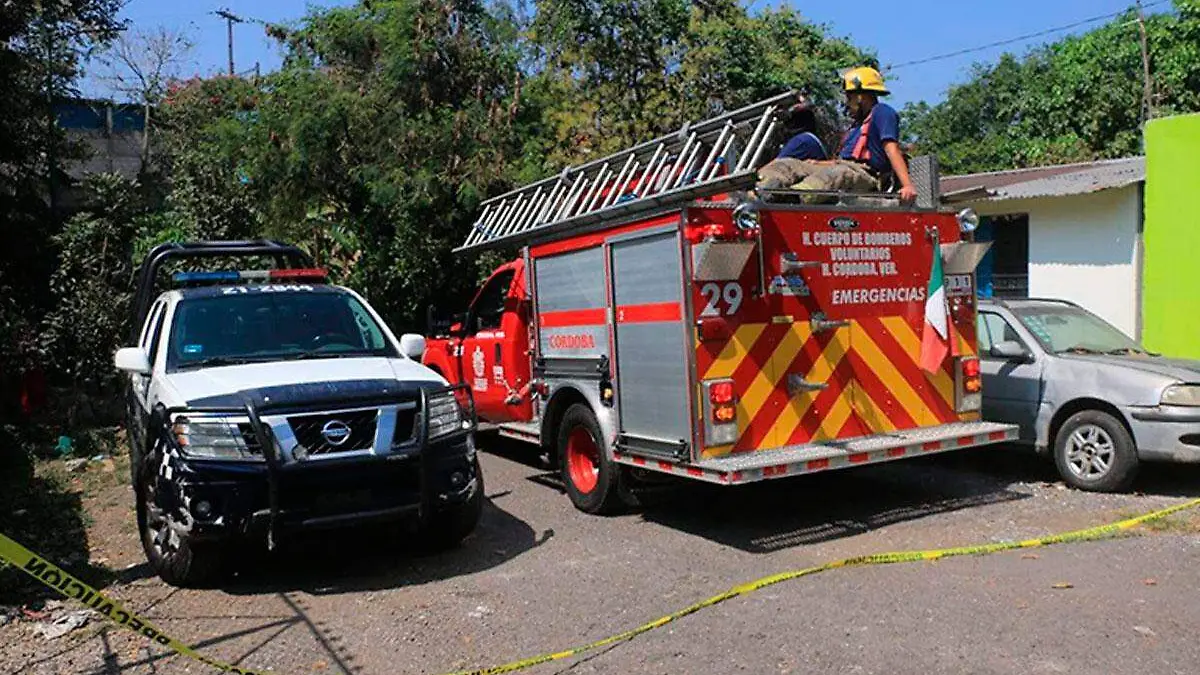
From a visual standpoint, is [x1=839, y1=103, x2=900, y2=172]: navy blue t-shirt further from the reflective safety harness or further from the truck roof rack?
the truck roof rack

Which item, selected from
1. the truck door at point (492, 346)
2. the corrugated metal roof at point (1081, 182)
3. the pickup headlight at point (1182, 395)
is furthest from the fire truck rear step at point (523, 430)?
the corrugated metal roof at point (1081, 182)

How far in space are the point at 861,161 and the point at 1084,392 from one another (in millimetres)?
2638

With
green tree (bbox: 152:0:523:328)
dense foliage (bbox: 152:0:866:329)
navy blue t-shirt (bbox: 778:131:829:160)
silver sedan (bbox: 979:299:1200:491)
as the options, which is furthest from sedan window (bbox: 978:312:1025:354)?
green tree (bbox: 152:0:523:328)

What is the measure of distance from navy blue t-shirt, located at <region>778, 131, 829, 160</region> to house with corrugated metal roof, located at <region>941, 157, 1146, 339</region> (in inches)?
233

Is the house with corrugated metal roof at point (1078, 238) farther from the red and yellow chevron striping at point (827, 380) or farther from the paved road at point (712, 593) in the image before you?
the red and yellow chevron striping at point (827, 380)

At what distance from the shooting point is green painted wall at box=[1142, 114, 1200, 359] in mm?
11641

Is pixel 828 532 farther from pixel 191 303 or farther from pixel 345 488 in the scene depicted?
pixel 191 303

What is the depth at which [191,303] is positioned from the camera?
24.2ft

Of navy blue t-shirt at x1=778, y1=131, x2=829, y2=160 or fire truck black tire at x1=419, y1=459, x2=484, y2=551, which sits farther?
navy blue t-shirt at x1=778, y1=131, x2=829, y2=160

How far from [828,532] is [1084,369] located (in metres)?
2.85

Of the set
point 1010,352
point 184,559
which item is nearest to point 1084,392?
point 1010,352

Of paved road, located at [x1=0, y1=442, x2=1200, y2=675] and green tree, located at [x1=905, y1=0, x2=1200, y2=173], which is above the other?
green tree, located at [x1=905, y1=0, x2=1200, y2=173]

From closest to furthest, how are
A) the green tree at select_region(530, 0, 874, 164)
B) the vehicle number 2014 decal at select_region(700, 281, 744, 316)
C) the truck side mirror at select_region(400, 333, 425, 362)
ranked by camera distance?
the vehicle number 2014 decal at select_region(700, 281, 744, 316)
the truck side mirror at select_region(400, 333, 425, 362)
the green tree at select_region(530, 0, 874, 164)

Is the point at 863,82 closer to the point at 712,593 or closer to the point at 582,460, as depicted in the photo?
the point at 582,460
